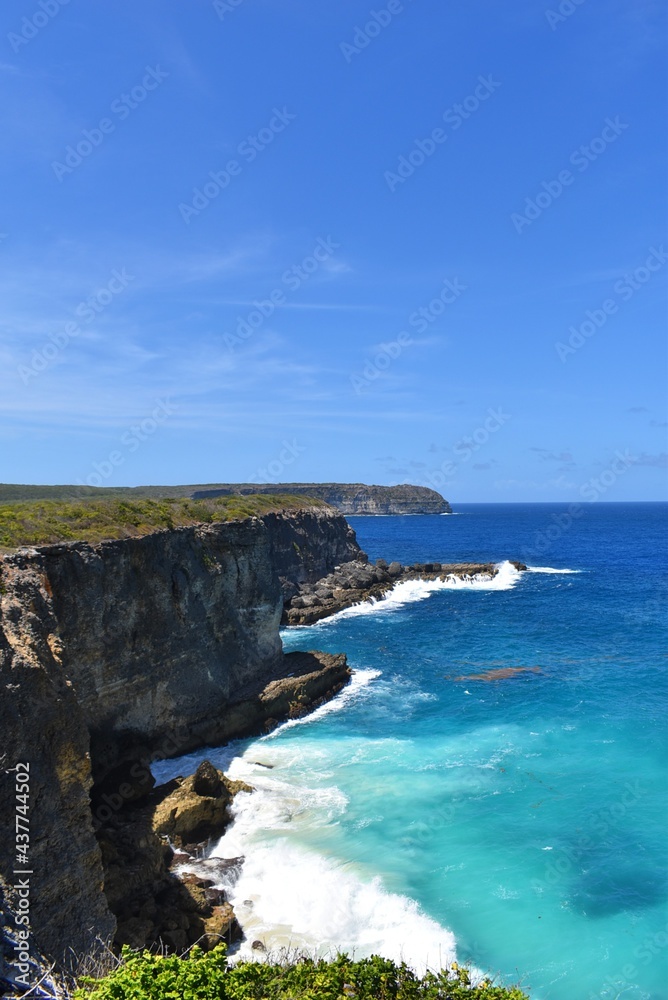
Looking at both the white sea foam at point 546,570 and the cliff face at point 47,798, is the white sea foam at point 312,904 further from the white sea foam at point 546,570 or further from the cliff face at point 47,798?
the white sea foam at point 546,570

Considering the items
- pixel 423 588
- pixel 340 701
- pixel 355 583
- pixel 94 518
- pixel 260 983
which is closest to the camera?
pixel 260 983

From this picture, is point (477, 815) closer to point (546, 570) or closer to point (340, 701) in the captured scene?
point (340, 701)

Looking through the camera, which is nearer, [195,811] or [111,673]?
[195,811]

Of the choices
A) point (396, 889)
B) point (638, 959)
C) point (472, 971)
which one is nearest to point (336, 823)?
point (396, 889)

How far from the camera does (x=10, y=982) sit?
31.3ft

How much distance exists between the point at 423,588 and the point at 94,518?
57712 mm

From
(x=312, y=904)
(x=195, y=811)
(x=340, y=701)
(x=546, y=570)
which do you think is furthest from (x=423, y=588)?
(x=312, y=904)

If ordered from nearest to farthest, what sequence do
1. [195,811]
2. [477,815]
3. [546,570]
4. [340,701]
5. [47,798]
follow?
[47,798] < [195,811] < [477,815] < [340,701] < [546,570]

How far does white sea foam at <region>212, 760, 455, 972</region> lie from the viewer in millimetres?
18125

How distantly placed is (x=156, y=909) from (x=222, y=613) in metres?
19.2

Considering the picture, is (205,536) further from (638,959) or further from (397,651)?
(638,959)

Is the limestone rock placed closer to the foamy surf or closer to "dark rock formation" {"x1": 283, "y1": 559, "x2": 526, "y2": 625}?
the foamy surf

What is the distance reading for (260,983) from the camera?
1048 centimetres

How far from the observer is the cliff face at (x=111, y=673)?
1528 cm
